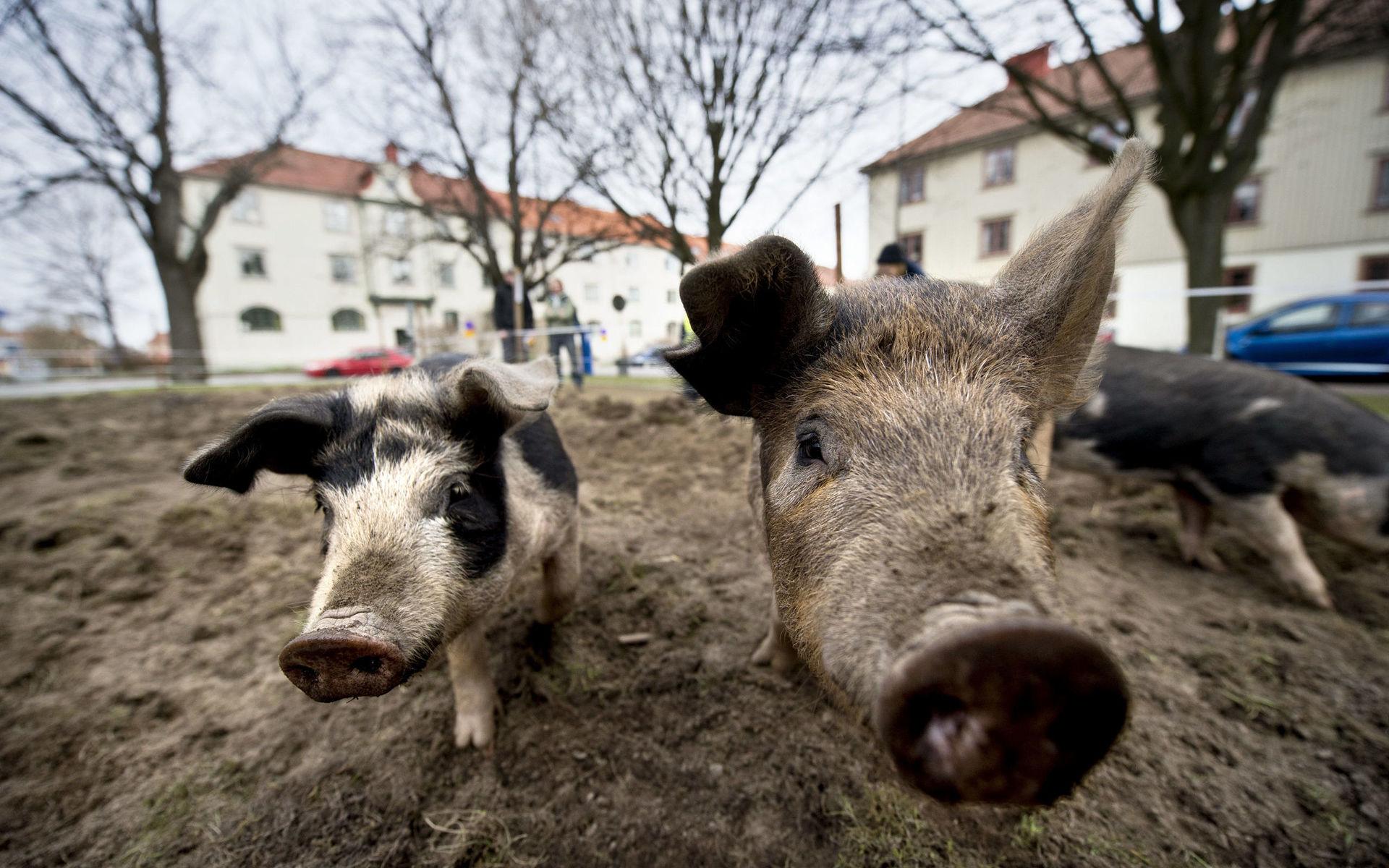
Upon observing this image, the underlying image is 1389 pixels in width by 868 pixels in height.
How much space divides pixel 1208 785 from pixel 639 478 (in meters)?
4.53

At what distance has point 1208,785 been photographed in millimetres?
2141

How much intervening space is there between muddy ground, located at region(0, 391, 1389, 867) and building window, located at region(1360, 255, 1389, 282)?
980 inches

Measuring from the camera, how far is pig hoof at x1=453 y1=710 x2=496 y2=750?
243 cm

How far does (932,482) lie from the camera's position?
1237 mm

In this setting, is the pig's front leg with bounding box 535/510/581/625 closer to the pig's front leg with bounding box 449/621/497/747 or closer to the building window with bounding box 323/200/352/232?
the pig's front leg with bounding box 449/621/497/747

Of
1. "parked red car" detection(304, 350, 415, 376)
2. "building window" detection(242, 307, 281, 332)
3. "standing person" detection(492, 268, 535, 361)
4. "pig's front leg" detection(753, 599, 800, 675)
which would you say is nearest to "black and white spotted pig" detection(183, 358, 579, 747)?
"pig's front leg" detection(753, 599, 800, 675)

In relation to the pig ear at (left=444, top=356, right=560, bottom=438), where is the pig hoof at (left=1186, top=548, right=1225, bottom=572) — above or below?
below

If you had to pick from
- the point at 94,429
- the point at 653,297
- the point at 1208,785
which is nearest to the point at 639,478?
the point at 1208,785

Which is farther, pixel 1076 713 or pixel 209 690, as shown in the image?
pixel 209 690

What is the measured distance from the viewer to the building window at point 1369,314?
378 inches

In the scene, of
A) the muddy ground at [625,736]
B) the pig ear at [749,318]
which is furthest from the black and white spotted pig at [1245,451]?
the pig ear at [749,318]

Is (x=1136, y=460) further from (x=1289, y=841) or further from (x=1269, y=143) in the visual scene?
(x=1269, y=143)

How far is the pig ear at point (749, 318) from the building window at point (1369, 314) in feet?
45.7

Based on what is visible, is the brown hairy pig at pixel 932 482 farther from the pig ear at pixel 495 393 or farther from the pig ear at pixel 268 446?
the pig ear at pixel 268 446
